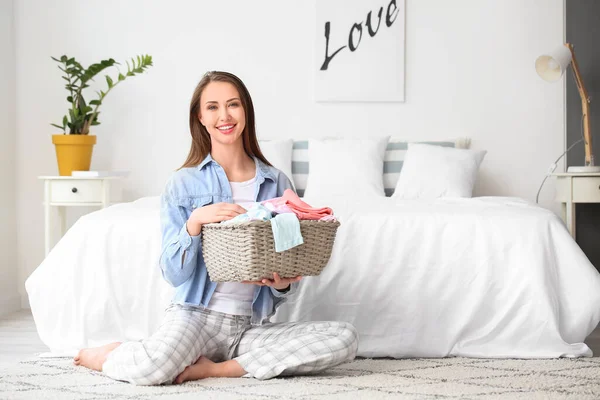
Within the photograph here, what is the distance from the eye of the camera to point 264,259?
1.97m

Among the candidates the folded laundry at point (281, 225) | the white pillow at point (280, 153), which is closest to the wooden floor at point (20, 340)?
the folded laundry at point (281, 225)

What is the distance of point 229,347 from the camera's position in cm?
226

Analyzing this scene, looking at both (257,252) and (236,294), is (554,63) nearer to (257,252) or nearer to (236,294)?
(236,294)

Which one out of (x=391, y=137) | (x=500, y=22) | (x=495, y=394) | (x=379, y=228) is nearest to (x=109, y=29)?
(x=391, y=137)

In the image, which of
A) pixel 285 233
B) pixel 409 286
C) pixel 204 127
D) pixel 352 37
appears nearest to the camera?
pixel 285 233

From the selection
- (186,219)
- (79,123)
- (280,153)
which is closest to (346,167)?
(280,153)

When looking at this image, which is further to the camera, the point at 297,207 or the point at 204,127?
the point at 204,127

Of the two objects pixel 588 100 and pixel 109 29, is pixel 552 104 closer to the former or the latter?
pixel 588 100

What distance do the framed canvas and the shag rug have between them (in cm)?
209

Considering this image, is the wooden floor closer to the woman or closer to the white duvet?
the white duvet

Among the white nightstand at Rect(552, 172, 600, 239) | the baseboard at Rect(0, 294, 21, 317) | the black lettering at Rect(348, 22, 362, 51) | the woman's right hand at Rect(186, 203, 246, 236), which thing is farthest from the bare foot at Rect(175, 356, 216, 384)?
the black lettering at Rect(348, 22, 362, 51)

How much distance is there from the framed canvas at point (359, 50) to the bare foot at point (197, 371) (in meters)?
2.39

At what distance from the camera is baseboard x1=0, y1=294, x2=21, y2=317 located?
163 inches

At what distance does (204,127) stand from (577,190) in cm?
213
